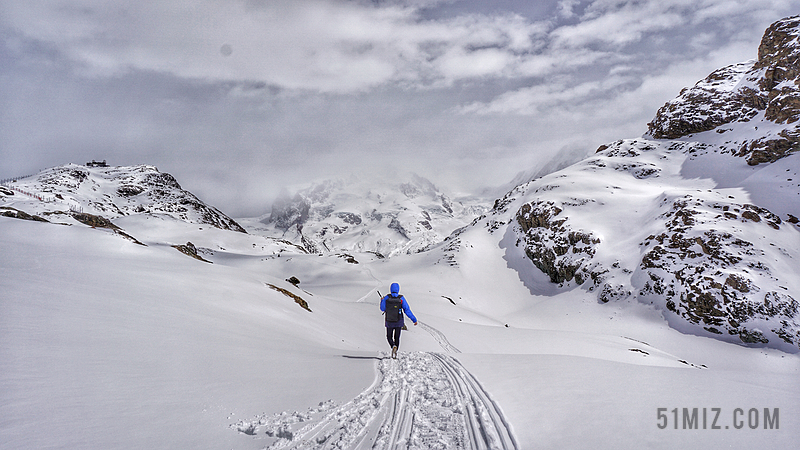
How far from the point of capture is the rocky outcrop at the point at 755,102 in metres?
58.9

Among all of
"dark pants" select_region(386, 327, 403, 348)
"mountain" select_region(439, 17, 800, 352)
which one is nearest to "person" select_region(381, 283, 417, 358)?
"dark pants" select_region(386, 327, 403, 348)

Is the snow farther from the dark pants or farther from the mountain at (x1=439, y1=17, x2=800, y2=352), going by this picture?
the mountain at (x1=439, y1=17, x2=800, y2=352)

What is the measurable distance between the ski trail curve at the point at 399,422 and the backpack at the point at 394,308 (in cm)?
386

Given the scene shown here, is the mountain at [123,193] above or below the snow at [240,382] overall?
above

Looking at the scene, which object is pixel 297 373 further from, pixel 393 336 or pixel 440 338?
pixel 440 338

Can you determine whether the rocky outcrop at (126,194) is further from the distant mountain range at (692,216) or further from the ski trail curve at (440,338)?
the ski trail curve at (440,338)

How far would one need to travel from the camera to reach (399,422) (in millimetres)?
5156

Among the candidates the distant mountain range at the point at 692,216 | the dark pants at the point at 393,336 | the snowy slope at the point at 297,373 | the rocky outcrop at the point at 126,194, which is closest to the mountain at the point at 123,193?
the rocky outcrop at the point at 126,194

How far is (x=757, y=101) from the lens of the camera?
74.9 metres

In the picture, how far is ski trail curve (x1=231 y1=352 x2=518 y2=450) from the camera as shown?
4410mm

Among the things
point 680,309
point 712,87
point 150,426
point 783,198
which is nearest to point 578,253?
point 680,309

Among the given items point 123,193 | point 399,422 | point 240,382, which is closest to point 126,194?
point 123,193

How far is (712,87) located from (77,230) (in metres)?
129

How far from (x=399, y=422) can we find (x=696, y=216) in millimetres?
57470
